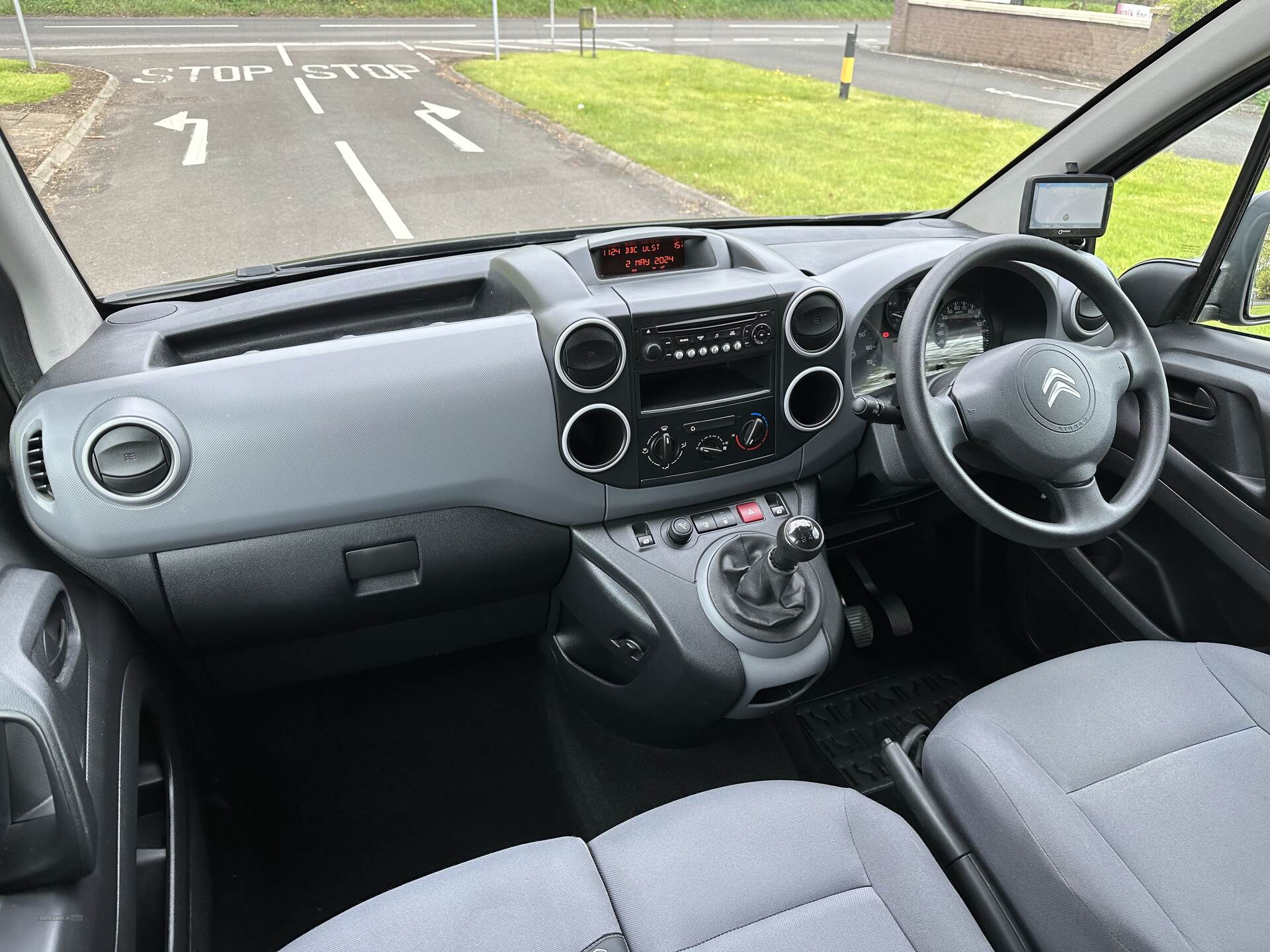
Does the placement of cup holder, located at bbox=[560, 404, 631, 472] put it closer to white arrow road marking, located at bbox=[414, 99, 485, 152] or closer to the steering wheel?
the steering wheel

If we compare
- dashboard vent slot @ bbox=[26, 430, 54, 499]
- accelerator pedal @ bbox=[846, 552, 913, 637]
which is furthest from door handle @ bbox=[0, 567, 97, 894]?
accelerator pedal @ bbox=[846, 552, 913, 637]

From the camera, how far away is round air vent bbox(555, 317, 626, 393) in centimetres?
163

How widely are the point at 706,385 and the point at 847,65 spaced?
1900 mm

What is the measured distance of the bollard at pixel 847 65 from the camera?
303cm

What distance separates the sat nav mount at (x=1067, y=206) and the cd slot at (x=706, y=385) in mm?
766

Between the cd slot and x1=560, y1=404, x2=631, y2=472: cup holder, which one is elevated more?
the cd slot

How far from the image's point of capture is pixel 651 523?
1.89 meters

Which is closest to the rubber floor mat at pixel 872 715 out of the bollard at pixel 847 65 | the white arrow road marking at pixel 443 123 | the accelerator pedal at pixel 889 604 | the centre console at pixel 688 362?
the accelerator pedal at pixel 889 604

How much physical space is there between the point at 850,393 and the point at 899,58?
1857 mm

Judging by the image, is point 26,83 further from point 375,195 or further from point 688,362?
point 688,362

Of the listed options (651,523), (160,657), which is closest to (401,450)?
(651,523)

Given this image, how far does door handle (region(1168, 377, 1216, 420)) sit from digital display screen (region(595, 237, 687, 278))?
3.71 ft

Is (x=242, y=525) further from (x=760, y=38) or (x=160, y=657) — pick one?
(x=760, y=38)

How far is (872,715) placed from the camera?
237 centimetres
